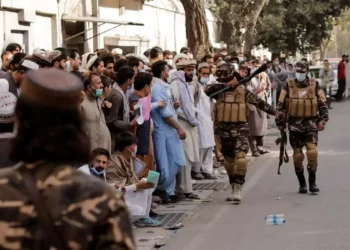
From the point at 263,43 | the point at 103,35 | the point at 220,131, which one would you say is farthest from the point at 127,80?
the point at 263,43

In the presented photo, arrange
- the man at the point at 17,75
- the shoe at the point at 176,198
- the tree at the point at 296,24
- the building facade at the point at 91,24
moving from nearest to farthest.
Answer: the man at the point at 17,75 → the shoe at the point at 176,198 → the building facade at the point at 91,24 → the tree at the point at 296,24

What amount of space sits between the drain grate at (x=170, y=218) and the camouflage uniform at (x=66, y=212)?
23.6ft

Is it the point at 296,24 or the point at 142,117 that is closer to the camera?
the point at 142,117

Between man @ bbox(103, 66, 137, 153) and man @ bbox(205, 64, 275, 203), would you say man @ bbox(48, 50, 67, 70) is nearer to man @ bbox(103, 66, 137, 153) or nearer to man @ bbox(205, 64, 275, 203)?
man @ bbox(103, 66, 137, 153)

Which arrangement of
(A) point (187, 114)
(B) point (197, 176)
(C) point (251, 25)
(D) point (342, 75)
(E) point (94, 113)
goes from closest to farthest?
(E) point (94, 113)
(A) point (187, 114)
(B) point (197, 176)
(C) point (251, 25)
(D) point (342, 75)

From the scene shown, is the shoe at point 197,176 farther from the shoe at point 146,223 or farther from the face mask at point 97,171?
the face mask at point 97,171

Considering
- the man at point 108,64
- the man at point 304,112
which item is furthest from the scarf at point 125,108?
the man at point 304,112

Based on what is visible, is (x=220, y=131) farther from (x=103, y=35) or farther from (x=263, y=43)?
(x=263, y=43)

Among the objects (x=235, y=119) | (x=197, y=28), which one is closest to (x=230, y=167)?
(x=235, y=119)

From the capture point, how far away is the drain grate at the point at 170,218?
33.3 ft

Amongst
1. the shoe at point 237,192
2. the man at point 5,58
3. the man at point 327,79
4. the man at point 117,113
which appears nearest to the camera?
the man at point 117,113

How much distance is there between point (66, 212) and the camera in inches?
110

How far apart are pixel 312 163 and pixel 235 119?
50.5 inches

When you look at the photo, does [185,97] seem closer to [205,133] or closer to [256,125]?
[205,133]
